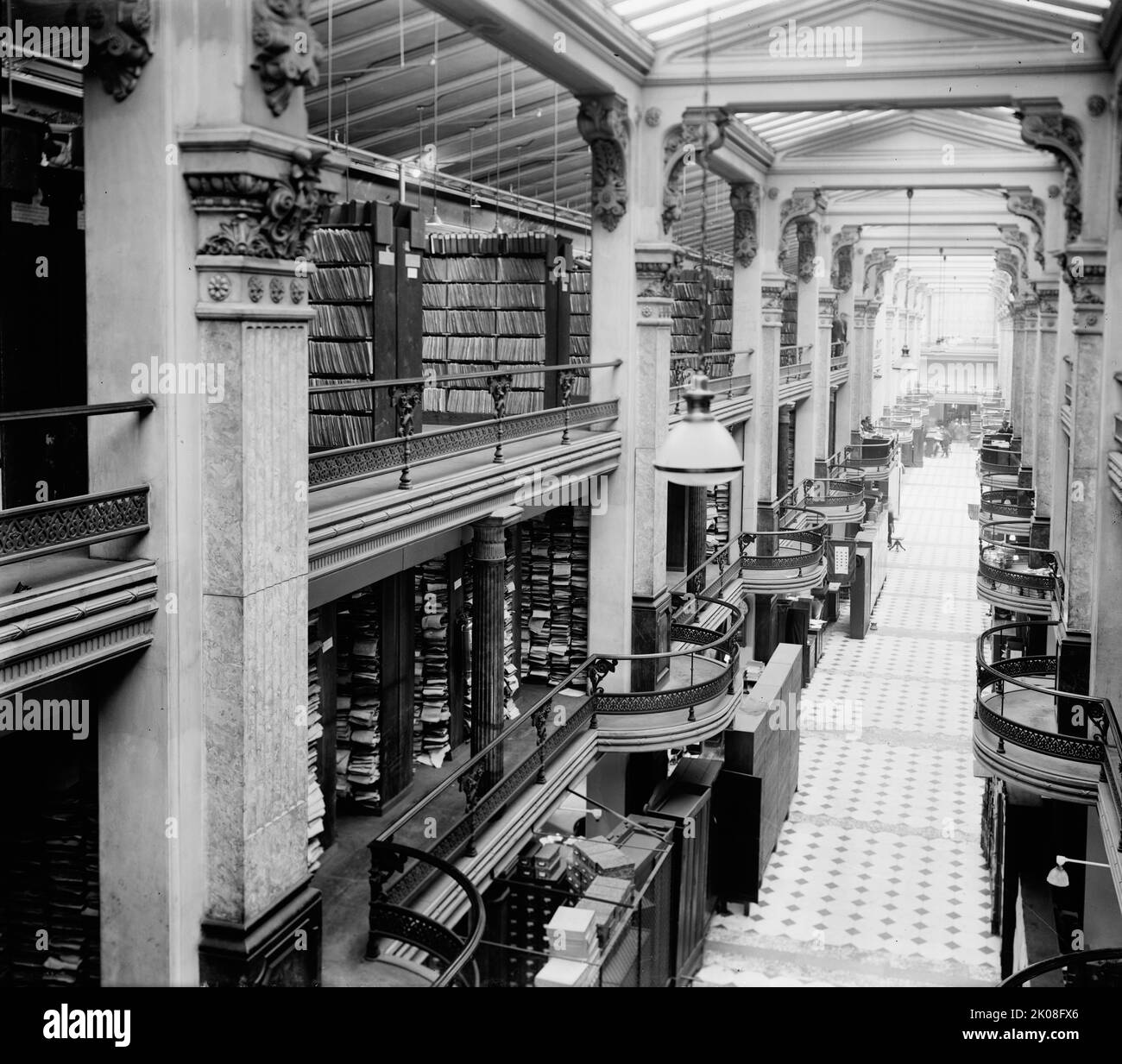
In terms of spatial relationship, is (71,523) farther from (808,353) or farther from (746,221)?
(808,353)

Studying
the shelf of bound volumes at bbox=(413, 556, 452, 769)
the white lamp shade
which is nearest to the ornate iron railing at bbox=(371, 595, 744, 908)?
the shelf of bound volumes at bbox=(413, 556, 452, 769)

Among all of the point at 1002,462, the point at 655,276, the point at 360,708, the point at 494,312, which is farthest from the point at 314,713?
the point at 1002,462

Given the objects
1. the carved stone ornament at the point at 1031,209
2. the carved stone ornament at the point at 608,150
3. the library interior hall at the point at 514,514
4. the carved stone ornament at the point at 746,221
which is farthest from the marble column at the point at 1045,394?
the carved stone ornament at the point at 608,150

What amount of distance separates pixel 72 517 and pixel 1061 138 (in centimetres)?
1002

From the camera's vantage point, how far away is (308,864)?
22.0 feet

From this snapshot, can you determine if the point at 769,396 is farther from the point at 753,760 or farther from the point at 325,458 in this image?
the point at 325,458

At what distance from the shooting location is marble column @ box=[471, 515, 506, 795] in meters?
9.84

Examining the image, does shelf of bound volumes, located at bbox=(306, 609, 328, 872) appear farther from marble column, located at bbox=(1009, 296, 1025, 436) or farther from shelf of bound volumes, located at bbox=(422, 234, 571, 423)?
marble column, located at bbox=(1009, 296, 1025, 436)

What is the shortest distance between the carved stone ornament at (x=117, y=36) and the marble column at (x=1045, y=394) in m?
Answer: 16.2

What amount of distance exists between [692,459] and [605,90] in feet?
23.4

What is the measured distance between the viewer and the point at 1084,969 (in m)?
8.42

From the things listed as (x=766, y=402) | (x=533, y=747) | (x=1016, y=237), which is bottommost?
(x=533, y=747)

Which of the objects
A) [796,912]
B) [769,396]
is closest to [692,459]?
[796,912]

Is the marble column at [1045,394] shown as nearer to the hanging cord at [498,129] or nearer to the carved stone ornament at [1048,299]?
the carved stone ornament at [1048,299]
